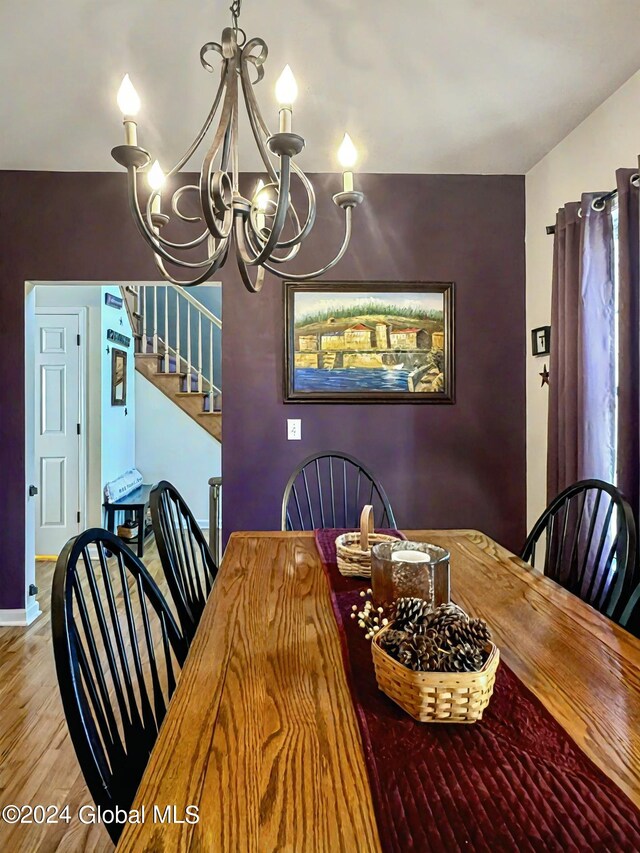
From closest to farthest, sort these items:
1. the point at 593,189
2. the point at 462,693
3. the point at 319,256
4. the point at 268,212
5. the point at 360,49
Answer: the point at 462,693 < the point at 268,212 < the point at 360,49 < the point at 593,189 < the point at 319,256

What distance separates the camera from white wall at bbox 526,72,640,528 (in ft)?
6.93

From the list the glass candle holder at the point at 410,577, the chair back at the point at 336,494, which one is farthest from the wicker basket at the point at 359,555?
the chair back at the point at 336,494

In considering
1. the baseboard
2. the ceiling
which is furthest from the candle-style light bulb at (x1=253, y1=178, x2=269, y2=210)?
the baseboard

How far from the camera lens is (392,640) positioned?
837mm

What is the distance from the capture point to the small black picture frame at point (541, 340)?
8.91 ft

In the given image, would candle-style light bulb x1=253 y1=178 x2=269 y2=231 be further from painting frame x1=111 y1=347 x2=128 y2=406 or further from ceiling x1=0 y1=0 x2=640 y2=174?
painting frame x1=111 y1=347 x2=128 y2=406

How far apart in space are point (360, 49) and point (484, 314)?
1.56 metres

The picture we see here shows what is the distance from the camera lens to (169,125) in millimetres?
2398

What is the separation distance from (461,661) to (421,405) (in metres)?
2.26

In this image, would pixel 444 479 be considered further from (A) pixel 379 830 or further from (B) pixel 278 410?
(A) pixel 379 830

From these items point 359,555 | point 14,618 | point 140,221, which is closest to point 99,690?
point 359,555

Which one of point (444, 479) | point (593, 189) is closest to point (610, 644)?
point (444, 479)

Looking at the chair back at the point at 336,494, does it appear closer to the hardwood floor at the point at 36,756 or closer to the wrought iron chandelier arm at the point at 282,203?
the hardwood floor at the point at 36,756

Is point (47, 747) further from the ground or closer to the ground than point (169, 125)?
closer to the ground
